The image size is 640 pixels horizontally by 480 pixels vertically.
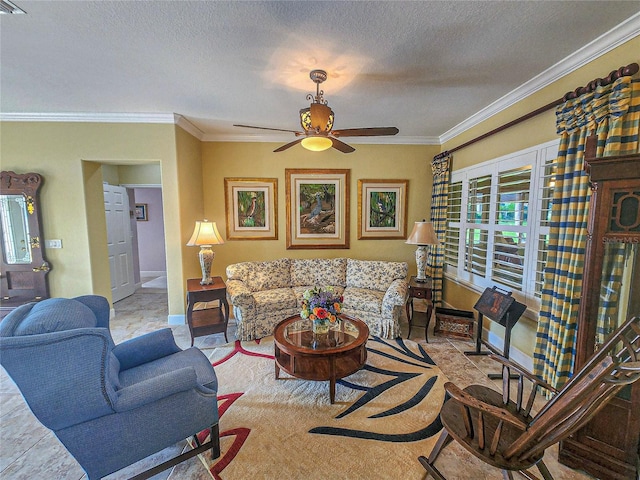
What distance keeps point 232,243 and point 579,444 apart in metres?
4.48

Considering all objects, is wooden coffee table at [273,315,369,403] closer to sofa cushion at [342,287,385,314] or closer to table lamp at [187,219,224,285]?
sofa cushion at [342,287,385,314]

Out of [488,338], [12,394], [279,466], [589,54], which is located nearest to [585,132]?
[589,54]

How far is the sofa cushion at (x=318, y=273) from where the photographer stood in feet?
14.1

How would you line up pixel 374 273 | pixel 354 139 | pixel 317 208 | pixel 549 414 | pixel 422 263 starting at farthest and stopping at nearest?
1. pixel 317 208
2. pixel 354 139
3. pixel 374 273
4. pixel 422 263
5. pixel 549 414

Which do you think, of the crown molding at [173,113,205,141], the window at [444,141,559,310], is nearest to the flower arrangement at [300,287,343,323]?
the window at [444,141,559,310]

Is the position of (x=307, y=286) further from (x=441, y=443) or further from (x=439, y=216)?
(x=441, y=443)

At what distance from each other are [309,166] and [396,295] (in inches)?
99.5

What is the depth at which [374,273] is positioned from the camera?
13.6 feet

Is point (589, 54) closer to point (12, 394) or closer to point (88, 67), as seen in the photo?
point (88, 67)

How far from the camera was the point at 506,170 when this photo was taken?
307 centimetres

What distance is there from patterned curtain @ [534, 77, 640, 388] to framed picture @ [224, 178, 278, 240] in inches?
143

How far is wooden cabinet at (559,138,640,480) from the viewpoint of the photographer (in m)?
1.50

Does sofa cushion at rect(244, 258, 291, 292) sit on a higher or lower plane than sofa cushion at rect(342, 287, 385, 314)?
higher

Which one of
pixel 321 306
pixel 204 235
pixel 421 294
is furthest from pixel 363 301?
pixel 204 235
